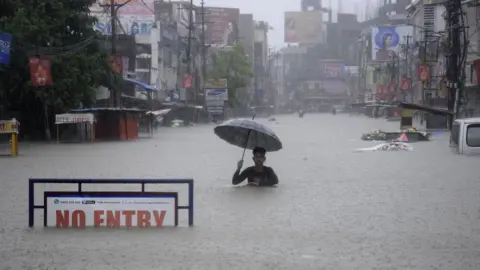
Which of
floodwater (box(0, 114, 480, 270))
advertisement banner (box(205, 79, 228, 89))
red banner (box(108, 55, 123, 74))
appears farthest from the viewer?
advertisement banner (box(205, 79, 228, 89))

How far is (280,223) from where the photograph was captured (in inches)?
519

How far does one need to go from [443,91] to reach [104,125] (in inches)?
1765

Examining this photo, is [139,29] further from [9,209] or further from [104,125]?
[9,209]

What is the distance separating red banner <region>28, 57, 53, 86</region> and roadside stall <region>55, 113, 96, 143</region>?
2350 mm

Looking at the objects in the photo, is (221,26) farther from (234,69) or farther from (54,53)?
(54,53)

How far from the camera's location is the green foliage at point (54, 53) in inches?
1650

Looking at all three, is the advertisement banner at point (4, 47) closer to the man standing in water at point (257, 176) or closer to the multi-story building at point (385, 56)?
the man standing in water at point (257, 176)

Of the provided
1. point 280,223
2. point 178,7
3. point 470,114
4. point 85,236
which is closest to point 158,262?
point 85,236

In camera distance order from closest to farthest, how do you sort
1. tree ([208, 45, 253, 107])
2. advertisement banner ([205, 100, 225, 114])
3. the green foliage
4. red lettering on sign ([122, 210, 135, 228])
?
red lettering on sign ([122, 210, 135, 228]), the green foliage, advertisement banner ([205, 100, 225, 114]), tree ([208, 45, 253, 107])

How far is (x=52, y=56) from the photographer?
4216 cm

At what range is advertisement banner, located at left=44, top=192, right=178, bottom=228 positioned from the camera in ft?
39.2

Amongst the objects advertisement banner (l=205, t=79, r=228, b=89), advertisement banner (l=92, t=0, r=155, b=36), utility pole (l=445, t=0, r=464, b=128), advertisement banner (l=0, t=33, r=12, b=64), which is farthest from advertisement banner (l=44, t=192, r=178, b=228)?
advertisement banner (l=205, t=79, r=228, b=89)

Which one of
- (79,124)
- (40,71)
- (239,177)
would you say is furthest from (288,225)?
(79,124)

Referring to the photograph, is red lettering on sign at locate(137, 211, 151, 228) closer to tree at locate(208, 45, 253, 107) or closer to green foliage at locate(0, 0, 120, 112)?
green foliage at locate(0, 0, 120, 112)
